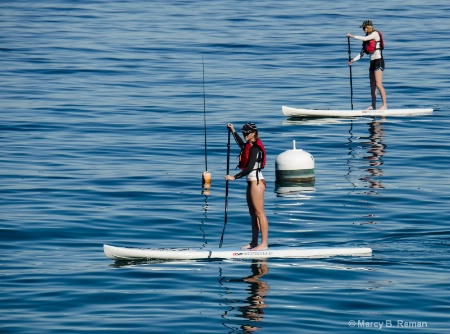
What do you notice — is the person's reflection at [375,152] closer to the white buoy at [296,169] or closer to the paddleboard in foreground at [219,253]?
the white buoy at [296,169]

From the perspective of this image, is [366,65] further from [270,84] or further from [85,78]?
[85,78]

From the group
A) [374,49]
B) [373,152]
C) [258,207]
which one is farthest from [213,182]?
[374,49]

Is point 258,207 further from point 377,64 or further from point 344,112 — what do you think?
point 344,112

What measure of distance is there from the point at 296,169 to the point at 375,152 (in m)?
3.66

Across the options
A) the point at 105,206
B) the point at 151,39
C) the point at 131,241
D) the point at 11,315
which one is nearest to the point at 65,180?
the point at 105,206

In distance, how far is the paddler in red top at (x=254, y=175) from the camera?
54.9ft

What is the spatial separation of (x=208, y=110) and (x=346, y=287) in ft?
51.8

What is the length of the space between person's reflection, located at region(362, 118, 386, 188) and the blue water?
0.31 feet

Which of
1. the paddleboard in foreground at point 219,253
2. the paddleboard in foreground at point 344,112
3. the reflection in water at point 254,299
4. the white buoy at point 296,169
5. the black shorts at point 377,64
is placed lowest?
the reflection in water at point 254,299

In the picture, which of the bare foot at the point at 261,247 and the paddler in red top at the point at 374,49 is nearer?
the bare foot at the point at 261,247

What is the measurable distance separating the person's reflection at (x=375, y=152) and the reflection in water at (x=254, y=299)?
20.0 ft

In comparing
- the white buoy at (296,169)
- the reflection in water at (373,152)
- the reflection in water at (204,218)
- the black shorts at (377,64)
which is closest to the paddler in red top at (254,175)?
the reflection in water at (204,218)

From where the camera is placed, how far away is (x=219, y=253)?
16.8 m

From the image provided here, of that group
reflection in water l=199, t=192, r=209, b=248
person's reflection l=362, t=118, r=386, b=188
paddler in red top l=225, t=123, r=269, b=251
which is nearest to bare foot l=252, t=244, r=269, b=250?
paddler in red top l=225, t=123, r=269, b=251
